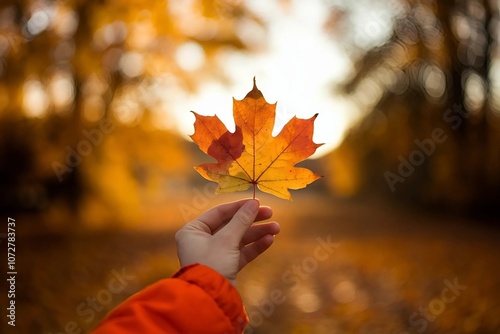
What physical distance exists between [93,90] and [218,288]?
8468 millimetres

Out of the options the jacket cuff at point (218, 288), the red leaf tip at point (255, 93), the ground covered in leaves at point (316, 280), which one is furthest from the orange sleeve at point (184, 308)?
the ground covered in leaves at point (316, 280)

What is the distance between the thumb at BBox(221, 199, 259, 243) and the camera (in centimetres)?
102

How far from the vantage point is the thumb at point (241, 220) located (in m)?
1.02

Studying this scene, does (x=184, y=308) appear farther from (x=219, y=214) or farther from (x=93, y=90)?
(x=93, y=90)

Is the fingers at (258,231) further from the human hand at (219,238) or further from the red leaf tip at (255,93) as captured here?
the red leaf tip at (255,93)

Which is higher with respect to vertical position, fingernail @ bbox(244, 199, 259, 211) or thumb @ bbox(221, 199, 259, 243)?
fingernail @ bbox(244, 199, 259, 211)

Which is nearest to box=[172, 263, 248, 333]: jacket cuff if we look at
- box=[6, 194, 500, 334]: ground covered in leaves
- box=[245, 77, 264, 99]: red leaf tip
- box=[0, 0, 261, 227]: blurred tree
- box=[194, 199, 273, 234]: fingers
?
box=[194, 199, 273, 234]: fingers

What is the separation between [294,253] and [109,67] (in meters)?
5.19

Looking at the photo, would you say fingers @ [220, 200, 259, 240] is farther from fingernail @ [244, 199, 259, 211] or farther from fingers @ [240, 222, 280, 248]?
fingers @ [240, 222, 280, 248]

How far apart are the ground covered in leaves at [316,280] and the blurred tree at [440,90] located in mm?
1448

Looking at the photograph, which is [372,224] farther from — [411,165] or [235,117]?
[235,117]

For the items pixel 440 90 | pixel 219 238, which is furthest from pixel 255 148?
pixel 440 90

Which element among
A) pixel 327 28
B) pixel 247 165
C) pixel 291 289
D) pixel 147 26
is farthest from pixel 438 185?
pixel 247 165

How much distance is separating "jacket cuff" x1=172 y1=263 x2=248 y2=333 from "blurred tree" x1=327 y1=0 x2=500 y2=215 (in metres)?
9.82
